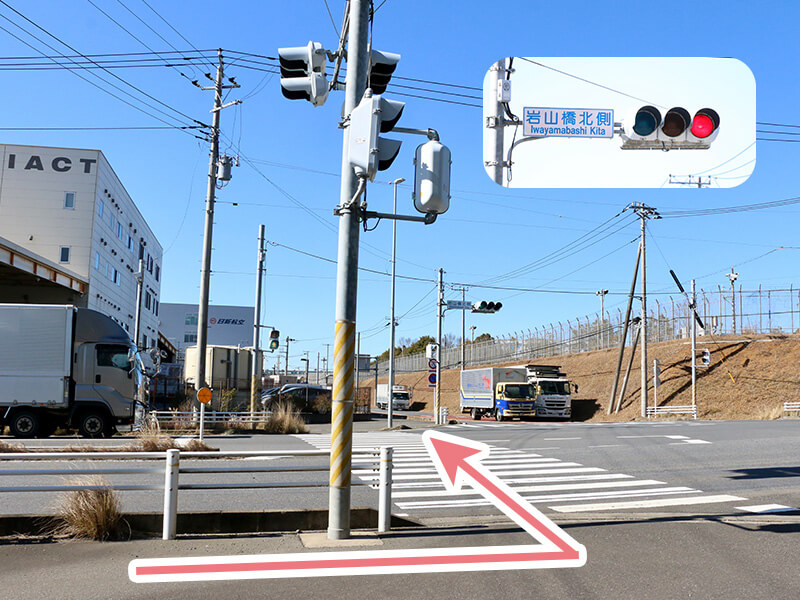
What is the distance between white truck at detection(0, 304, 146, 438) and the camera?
75.6 ft

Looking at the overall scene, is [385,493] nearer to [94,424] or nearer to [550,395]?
[94,424]

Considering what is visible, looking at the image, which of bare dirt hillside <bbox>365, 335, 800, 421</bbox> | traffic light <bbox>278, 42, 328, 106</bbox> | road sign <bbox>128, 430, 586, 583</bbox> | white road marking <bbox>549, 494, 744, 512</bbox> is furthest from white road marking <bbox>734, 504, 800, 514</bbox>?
bare dirt hillside <bbox>365, 335, 800, 421</bbox>

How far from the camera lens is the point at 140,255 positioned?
6462cm

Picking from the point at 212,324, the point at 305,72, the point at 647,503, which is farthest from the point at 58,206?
the point at 212,324

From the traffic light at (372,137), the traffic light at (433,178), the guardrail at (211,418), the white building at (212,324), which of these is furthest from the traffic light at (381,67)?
the white building at (212,324)

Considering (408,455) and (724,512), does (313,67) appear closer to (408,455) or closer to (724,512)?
(724,512)

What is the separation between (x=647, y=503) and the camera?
1100 cm

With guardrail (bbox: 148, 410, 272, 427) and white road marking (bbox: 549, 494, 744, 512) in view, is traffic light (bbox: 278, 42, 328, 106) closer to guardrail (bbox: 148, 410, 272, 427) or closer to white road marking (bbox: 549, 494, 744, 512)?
white road marking (bbox: 549, 494, 744, 512)

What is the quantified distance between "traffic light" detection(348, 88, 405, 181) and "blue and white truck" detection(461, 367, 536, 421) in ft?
134

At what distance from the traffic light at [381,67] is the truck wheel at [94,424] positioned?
18496mm

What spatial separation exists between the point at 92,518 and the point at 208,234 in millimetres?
20722

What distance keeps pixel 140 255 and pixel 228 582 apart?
6279 centimetres

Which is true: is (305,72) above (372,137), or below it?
above

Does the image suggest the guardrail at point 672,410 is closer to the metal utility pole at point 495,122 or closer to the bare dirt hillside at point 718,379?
the bare dirt hillside at point 718,379
